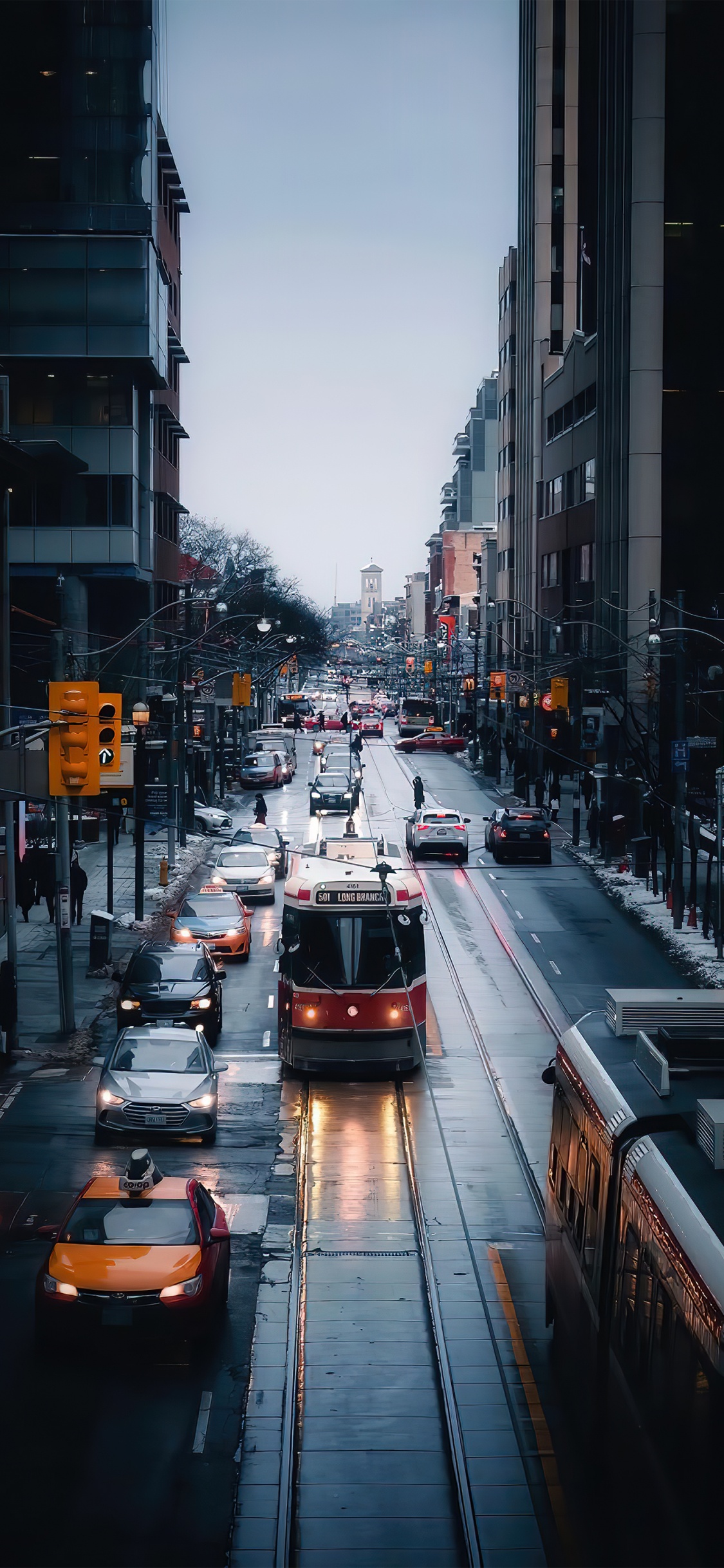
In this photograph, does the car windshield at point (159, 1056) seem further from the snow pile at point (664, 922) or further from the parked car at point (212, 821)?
the parked car at point (212, 821)

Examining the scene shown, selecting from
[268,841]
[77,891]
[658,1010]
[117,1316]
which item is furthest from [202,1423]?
[268,841]

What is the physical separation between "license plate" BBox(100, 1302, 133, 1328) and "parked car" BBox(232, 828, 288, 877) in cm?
3002

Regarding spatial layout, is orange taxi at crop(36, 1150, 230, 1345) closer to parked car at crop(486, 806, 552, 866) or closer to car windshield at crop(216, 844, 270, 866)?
car windshield at crop(216, 844, 270, 866)

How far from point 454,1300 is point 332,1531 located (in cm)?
475

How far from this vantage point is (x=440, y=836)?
48.8m

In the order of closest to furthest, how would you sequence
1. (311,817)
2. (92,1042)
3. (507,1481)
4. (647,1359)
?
1. (647,1359)
2. (507,1481)
3. (92,1042)
4. (311,817)

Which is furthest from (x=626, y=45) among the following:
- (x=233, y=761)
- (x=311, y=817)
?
(x=233, y=761)

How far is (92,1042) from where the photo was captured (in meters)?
26.3

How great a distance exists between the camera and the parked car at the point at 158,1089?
20312mm

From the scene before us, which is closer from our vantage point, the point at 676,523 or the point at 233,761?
the point at 676,523

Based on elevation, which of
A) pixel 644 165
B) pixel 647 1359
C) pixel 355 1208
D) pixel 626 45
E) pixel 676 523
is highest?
pixel 626 45

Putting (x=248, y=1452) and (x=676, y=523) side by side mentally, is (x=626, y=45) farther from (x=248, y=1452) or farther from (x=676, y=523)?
(x=248, y=1452)

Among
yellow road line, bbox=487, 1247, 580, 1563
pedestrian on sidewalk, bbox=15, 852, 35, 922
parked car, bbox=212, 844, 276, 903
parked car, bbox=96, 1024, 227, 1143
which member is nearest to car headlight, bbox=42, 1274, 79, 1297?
yellow road line, bbox=487, 1247, 580, 1563

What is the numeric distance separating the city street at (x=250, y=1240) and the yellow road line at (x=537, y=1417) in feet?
0.10
